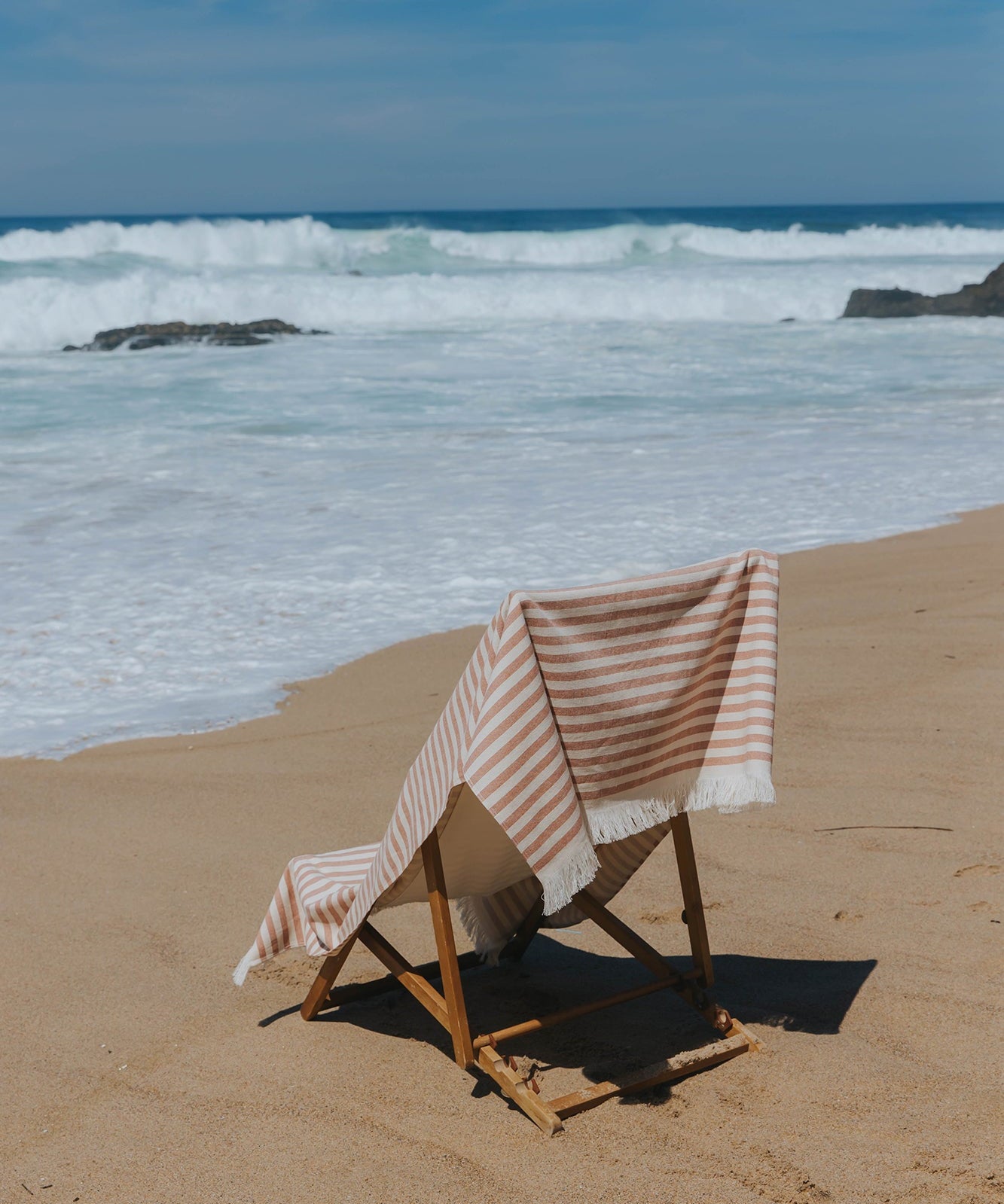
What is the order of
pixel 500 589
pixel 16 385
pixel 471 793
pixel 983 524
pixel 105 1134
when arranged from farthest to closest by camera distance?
pixel 16 385 < pixel 983 524 < pixel 500 589 < pixel 105 1134 < pixel 471 793

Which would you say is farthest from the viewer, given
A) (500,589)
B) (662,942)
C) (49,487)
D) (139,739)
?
(49,487)

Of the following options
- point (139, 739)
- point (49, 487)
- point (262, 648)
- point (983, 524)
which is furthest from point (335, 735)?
point (49, 487)

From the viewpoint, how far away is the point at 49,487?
33.2ft

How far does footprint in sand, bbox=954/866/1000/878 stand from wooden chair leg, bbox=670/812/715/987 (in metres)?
1.09

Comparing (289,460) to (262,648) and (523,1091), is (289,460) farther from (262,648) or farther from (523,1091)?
(523,1091)

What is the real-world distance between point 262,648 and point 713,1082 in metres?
3.86

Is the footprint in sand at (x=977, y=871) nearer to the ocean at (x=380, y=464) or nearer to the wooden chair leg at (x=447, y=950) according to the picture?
the wooden chair leg at (x=447, y=950)

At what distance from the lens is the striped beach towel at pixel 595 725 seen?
2238 mm

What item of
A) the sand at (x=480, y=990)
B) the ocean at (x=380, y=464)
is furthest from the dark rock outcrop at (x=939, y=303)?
the sand at (x=480, y=990)

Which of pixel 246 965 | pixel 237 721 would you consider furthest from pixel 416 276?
pixel 246 965

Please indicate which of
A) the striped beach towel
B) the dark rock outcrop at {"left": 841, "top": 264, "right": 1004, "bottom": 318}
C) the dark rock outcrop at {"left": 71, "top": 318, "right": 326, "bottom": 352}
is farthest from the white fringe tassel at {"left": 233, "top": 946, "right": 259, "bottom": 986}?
the dark rock outcrop at {"left": 841, "top": 264, "right": 1004, "bottom": 318}

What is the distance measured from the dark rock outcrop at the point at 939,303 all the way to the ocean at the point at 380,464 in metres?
0.91

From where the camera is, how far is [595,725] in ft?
7.75

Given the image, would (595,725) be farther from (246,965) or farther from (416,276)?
(416,276)
